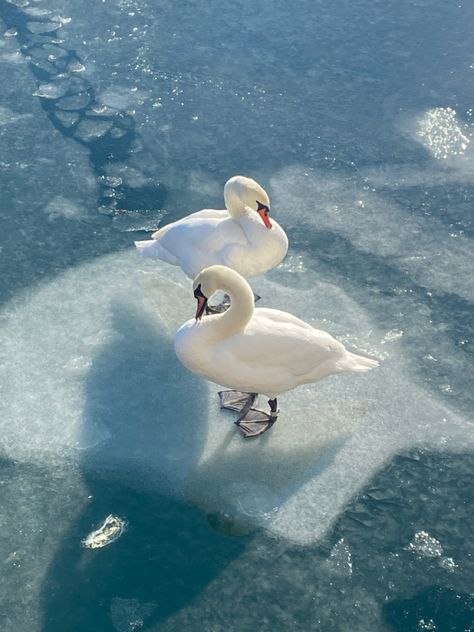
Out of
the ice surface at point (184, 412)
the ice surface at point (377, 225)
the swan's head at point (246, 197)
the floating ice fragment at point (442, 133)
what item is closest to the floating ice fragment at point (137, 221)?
the ice surface at point (184, 412)

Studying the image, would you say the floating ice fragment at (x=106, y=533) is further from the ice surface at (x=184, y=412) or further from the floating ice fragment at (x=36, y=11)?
the floating ice fragment at (x=36, y=11)

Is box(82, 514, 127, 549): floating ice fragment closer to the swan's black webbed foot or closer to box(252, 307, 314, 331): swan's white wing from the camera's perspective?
the swan's black webbed foot

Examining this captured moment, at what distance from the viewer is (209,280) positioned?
4.76 m

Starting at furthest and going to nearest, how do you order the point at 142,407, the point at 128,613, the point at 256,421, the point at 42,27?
the point at 42,27
the point at 142,407
the point at 256,421
the point at 128,613

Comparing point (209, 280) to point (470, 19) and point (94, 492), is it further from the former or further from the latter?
point (470, 19)

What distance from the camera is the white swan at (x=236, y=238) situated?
555 cm

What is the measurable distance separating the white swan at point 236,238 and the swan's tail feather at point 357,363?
3.08 feet

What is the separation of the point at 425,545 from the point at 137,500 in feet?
5.04

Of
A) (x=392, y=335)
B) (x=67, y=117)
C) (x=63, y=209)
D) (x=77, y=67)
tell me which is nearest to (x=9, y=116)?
(x=67, y=117)

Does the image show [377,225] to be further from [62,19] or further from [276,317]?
[62,19]

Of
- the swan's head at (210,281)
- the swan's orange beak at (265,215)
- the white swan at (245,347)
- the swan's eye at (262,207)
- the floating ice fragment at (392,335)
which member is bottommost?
the floating ice fragment at (392,335)

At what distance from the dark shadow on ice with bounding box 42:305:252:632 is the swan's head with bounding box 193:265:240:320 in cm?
74

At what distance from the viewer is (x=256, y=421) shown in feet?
16.8

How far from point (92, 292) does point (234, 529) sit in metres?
Result: 2.22
